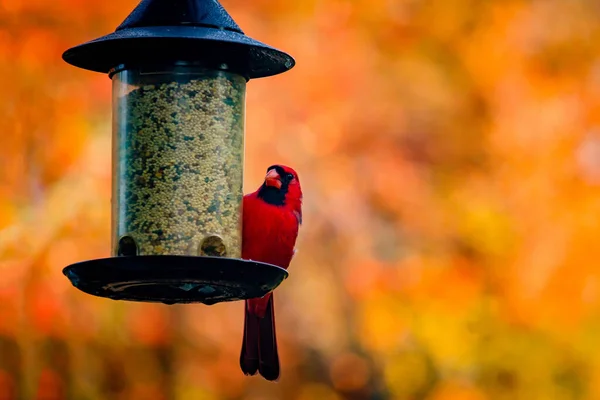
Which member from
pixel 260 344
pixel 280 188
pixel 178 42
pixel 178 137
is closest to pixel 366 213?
pixel 260 344

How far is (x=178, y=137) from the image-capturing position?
4.47 meters

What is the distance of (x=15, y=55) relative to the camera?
10523mm

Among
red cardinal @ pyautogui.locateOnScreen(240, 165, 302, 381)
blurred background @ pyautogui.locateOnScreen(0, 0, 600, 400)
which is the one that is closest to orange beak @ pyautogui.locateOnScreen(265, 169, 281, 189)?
red cardinal @ pyautogui.locateOnScreen(240, 165, 302, 381)

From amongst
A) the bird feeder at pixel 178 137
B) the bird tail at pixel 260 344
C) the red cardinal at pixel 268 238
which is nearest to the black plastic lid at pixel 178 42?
the bird feeder at pixel 178 137

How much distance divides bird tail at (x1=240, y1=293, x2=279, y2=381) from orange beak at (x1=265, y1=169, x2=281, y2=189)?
0.82m

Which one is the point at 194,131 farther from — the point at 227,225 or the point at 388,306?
the point at 388,306

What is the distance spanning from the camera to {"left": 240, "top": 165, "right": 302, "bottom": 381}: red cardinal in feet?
16.4

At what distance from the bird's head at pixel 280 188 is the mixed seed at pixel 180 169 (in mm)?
674

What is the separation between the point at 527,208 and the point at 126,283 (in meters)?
7.31

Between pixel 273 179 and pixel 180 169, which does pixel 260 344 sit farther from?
pixel 180 169

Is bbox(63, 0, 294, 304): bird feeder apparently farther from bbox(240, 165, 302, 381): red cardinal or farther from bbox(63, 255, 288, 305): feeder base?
bbox(240, 165, 302, 381): red cardinal

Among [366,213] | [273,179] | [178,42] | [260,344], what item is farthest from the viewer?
[366,213]

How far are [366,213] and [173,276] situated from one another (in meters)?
6.74

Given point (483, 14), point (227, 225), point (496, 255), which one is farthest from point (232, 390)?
point (227, 225)
